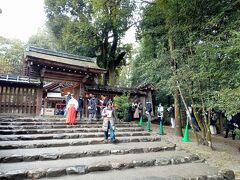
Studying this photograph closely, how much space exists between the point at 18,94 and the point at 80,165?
33.6 ft

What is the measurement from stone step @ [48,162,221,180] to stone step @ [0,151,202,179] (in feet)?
0.56

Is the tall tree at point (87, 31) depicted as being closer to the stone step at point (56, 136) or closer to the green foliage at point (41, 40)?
the green foliage at point (41, 40)

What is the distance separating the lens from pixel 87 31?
69.7 feet

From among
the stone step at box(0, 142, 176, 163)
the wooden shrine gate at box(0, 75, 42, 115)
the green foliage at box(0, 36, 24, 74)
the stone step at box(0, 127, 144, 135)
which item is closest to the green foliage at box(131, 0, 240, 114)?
the stone step at box(0, 142, 176, 163)

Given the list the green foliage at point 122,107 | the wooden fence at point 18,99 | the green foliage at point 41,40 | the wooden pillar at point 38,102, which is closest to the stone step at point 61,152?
the green foliage at point 122,107

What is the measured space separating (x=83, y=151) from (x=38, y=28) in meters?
37.7

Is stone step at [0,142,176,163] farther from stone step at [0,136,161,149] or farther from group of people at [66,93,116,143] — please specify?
group of people at [66,93,116,143]

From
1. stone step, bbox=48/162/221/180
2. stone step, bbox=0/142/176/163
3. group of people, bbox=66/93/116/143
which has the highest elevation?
group of people, bbox=66/93/116/143

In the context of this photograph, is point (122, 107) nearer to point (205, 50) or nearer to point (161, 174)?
point (205, 50)

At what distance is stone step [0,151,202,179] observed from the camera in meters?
4.89

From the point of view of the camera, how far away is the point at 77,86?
16297 millimetres

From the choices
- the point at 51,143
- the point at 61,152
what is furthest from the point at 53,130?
the point at 61,152

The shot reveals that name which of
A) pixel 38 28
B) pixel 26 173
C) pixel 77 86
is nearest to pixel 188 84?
pixel 26 173

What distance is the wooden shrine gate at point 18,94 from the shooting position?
1348 cm
